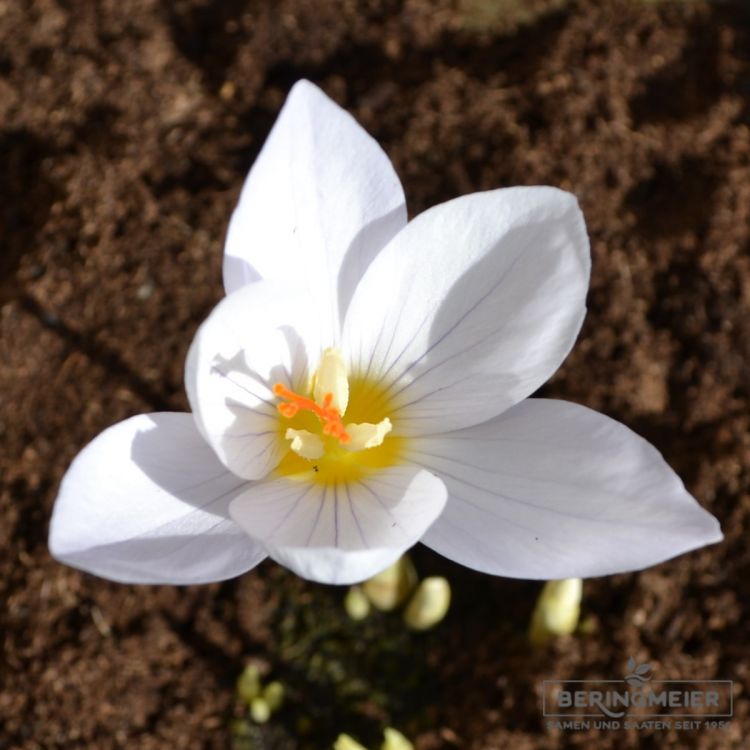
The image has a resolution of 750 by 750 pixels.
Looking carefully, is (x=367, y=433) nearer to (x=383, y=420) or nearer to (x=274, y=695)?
(x=383, y=420)

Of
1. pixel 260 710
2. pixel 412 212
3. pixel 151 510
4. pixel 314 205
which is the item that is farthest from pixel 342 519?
pixel 412 212

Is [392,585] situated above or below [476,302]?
below

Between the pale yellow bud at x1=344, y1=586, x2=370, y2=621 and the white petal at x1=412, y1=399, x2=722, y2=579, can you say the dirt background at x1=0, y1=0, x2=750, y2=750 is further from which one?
the white petal at x1=412, y1=399, x2=722, y2=579

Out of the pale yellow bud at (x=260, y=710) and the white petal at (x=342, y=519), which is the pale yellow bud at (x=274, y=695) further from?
the white petal at (x=342, y=519)

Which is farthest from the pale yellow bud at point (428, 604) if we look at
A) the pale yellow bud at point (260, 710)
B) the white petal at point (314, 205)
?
the white petal at point (314, 205)

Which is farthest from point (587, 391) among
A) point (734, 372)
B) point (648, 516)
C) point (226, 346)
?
point (226, 346)

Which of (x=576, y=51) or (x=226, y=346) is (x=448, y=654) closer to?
(x=226, y=346)

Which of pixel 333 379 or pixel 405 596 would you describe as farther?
pixel 405 596
